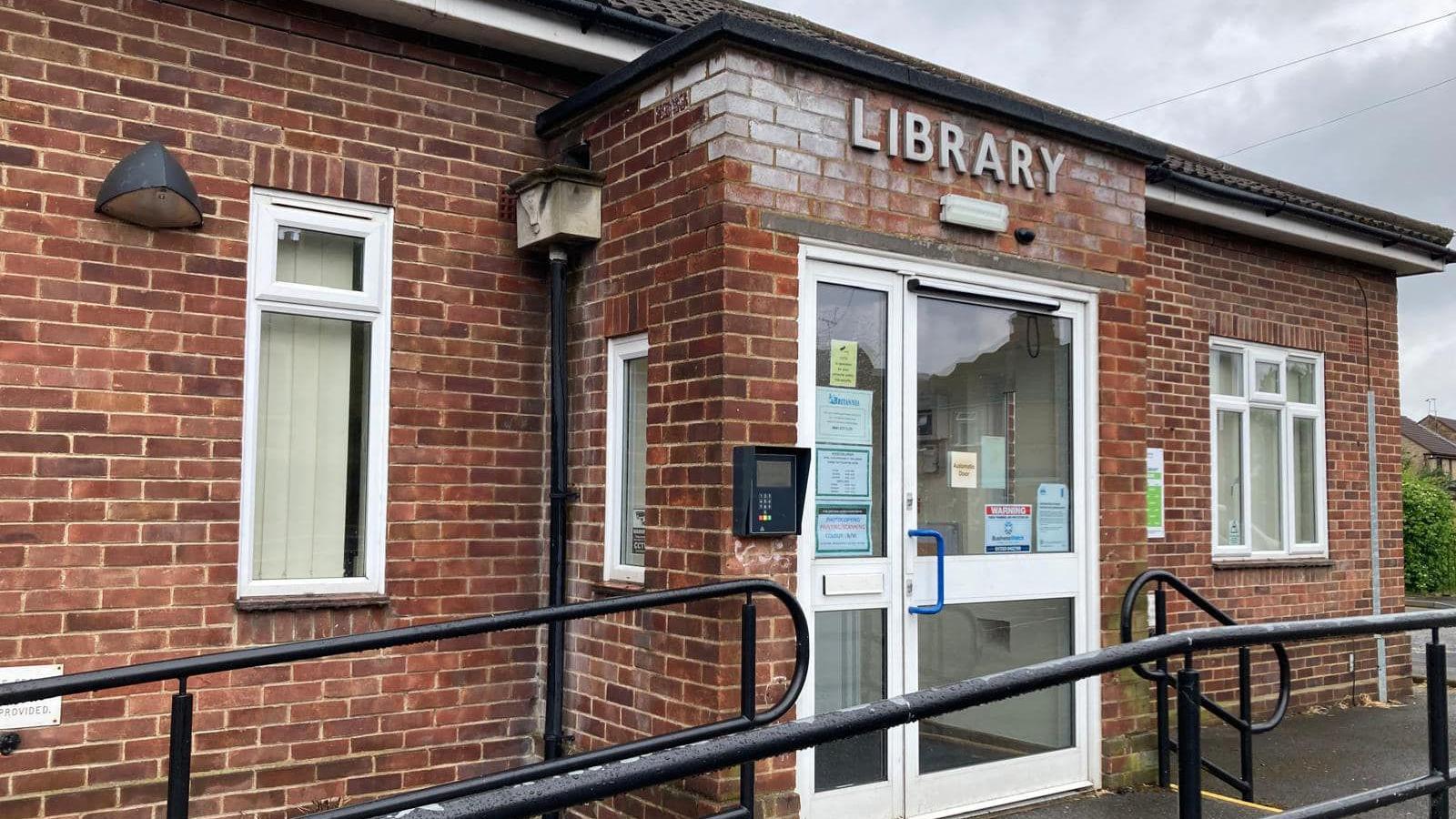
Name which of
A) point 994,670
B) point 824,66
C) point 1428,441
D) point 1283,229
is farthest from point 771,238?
point 1428,441

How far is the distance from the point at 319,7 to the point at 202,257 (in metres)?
1.19

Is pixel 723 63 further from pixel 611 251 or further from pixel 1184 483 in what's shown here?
pixel 1184 483

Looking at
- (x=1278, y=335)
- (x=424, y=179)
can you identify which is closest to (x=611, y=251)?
(x=424, y=179)

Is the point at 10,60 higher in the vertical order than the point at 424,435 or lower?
higher

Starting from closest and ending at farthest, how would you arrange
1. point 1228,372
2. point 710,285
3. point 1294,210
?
point 710,285 → point 1294,210 → point 1228,372

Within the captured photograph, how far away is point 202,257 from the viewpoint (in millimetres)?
4605

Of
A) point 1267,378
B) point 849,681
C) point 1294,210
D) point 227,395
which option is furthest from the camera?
point 1267,378

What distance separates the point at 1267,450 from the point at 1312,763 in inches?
106

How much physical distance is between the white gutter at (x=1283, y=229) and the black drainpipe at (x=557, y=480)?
153 inches

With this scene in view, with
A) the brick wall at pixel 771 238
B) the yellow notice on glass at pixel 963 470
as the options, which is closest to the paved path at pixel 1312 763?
the brick wall at pixel 771 238

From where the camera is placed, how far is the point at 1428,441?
5859 cm

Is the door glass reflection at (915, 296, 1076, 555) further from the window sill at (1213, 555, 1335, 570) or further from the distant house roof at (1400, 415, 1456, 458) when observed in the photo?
the distant house roof at (1400, 415, 1456, 458)

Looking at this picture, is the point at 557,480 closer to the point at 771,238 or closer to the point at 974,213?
the point at 771,238

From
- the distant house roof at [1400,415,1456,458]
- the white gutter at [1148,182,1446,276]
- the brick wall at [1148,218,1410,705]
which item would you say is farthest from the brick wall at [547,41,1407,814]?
the distant house roof at [1400,415,1456,458]
